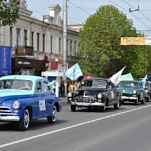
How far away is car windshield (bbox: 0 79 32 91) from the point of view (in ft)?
52.4

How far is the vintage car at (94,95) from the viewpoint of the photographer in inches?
949

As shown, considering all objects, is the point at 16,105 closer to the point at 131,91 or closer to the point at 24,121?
the point at 24,121

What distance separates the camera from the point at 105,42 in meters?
61.6

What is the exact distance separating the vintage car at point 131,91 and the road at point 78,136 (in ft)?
47.0

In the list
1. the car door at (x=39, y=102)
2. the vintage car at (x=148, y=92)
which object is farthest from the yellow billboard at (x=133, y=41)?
the car door at (x=39, y=102)

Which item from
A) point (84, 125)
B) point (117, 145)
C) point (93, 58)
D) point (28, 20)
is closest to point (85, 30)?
point (93, 58)

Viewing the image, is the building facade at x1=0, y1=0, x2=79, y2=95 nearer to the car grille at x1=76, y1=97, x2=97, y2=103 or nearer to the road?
the car grille at x1=76, y1=97, x2=97, y2=103

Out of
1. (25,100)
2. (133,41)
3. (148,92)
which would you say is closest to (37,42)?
(133,41)

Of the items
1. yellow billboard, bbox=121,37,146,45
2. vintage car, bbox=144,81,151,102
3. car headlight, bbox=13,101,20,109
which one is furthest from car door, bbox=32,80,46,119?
yellow billboard, bbox=121,37,146,45

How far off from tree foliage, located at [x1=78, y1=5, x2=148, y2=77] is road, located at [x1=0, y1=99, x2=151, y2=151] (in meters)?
43.2

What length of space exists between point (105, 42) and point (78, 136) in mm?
48082

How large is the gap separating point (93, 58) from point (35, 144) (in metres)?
50.7

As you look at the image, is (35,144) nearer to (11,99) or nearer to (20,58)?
(11,99)

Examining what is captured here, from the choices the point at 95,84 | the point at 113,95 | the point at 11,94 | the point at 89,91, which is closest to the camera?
the point at 11,94
